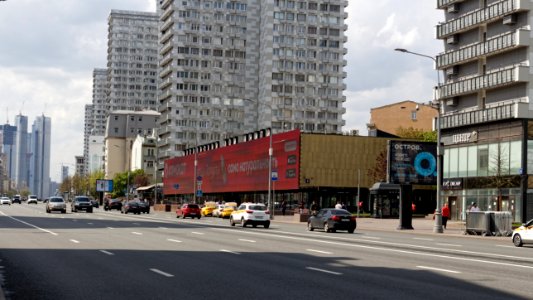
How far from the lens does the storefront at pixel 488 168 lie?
64.4 meters

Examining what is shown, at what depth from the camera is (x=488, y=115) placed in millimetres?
68062

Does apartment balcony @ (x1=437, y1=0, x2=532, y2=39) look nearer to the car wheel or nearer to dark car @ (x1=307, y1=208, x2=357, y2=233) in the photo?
dark car @ (x1=307, y1=208, x2=357, y2=233)

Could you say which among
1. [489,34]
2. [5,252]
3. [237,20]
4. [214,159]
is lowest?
[5,252]

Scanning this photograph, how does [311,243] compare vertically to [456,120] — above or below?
below

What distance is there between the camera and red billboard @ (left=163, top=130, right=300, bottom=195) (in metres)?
96.8

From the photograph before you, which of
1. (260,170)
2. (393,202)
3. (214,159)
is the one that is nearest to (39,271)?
(393,202)

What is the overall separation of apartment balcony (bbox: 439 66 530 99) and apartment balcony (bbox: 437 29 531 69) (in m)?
1.82

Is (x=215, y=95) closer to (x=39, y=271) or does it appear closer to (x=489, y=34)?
(x=489, y=34)

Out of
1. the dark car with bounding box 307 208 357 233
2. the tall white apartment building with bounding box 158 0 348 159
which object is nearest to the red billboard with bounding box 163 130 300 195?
the tall white apartment building with bounding box 158 0 348 159

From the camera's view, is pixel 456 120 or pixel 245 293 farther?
pixel 456 120

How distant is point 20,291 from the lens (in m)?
14.7

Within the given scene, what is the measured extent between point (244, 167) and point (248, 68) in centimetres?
6631

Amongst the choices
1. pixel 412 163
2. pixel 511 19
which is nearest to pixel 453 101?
pixel 511 19

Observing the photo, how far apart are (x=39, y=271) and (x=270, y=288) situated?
6.08 meters
